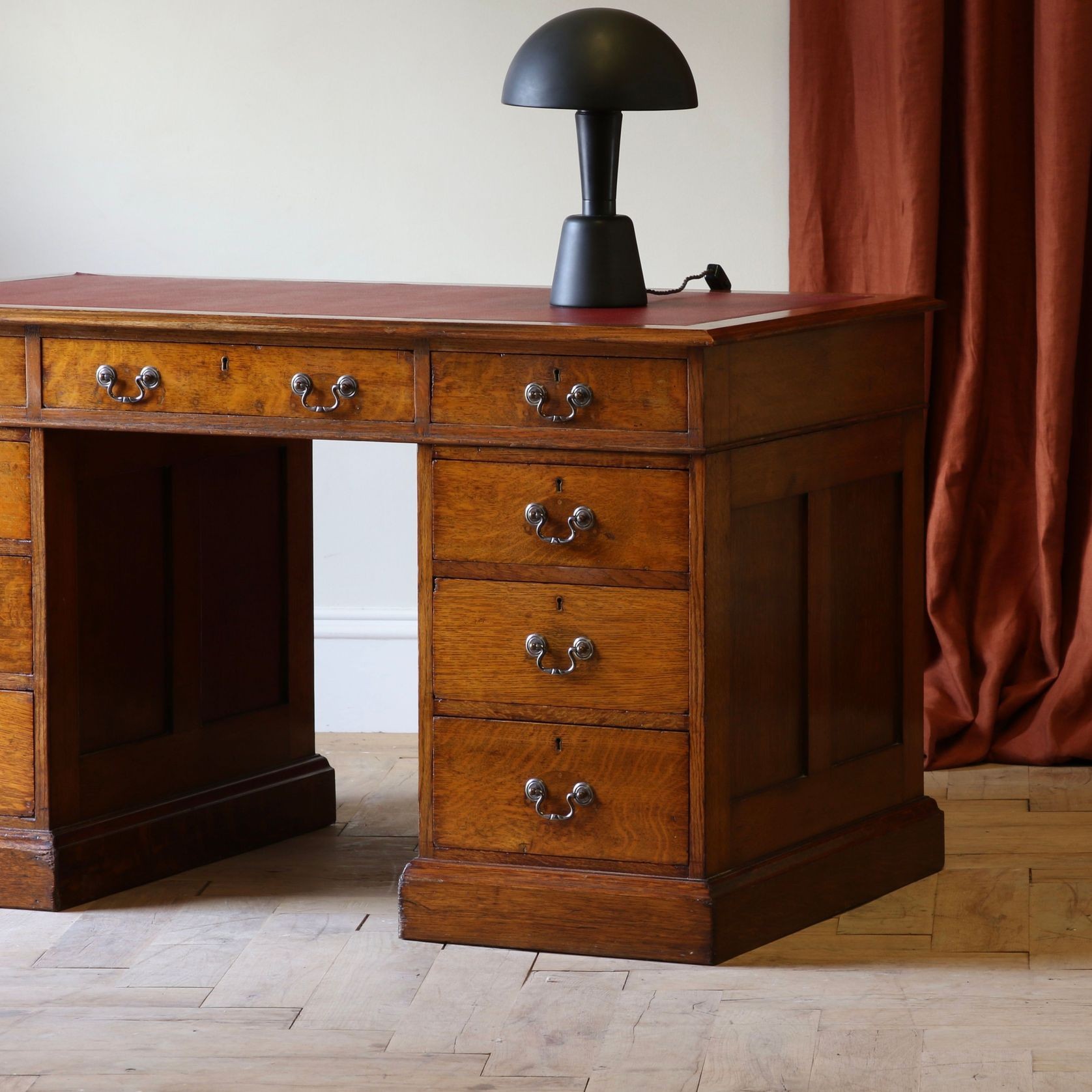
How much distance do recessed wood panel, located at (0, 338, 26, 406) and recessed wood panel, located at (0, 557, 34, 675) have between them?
0.70 feet

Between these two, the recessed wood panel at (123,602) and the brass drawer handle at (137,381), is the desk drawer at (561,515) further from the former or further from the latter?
the recessed wood panel at (123,602)

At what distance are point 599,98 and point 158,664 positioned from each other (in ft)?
3.37

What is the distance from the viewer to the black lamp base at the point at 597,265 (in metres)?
2.47

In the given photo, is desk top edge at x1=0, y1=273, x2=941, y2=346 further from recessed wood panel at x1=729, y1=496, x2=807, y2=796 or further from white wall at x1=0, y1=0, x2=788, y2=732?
white wall at x1=0, y1=0, x2=788, y2=732

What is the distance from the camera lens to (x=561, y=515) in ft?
7.55

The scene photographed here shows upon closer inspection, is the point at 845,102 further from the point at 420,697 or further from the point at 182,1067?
the point at 182,1067

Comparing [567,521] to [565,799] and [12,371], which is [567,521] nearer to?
[565,799]

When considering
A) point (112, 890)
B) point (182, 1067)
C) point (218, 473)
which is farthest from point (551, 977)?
point (218, 473)

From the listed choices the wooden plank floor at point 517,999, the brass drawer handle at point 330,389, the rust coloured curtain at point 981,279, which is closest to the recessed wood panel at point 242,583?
the wooden plank floor at point 517,999

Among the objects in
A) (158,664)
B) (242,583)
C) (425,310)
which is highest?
(425,310)

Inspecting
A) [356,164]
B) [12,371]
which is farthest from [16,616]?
[356,164]

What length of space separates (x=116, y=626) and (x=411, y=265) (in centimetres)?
108

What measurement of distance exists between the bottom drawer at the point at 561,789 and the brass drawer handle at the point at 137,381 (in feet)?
1.85

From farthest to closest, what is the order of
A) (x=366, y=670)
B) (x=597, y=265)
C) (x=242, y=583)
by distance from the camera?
(x=366, y=670), (x=242, y=583), (x=597, y=265)
